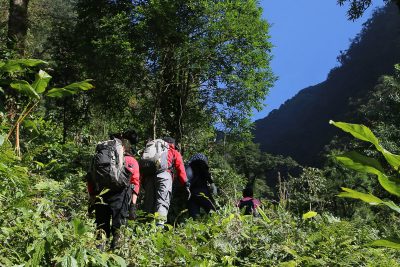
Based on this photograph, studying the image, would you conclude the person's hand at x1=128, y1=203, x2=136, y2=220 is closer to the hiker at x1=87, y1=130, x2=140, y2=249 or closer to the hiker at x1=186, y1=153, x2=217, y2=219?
the hiker at x1=87, y1=130, x2=140, y2=249

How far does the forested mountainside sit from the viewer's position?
230 ft

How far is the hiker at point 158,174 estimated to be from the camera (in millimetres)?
5270

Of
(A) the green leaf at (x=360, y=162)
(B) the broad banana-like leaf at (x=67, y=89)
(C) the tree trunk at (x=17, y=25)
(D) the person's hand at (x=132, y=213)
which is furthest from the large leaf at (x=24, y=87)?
(C) the tree trunk at (x=17, y=25)

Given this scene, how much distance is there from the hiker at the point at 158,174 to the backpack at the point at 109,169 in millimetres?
985

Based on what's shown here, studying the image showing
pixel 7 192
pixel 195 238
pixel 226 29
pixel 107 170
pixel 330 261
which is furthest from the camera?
pixel 226 29

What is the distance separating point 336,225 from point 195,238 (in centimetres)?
112

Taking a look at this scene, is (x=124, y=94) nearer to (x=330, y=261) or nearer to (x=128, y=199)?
(x=128, y=199)

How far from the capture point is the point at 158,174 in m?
5.30

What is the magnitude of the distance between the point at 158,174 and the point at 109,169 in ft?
4.00

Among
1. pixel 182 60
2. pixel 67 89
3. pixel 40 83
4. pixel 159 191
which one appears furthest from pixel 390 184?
pixel 182 60

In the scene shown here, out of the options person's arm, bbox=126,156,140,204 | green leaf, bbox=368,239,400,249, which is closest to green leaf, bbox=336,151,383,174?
green leaf, bbox=368,239,400,249

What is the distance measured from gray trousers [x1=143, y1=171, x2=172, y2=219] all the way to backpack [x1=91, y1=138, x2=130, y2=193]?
3.24 feet

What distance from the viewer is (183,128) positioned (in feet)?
35.3

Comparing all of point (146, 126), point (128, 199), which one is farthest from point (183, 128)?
point (128, 199)
